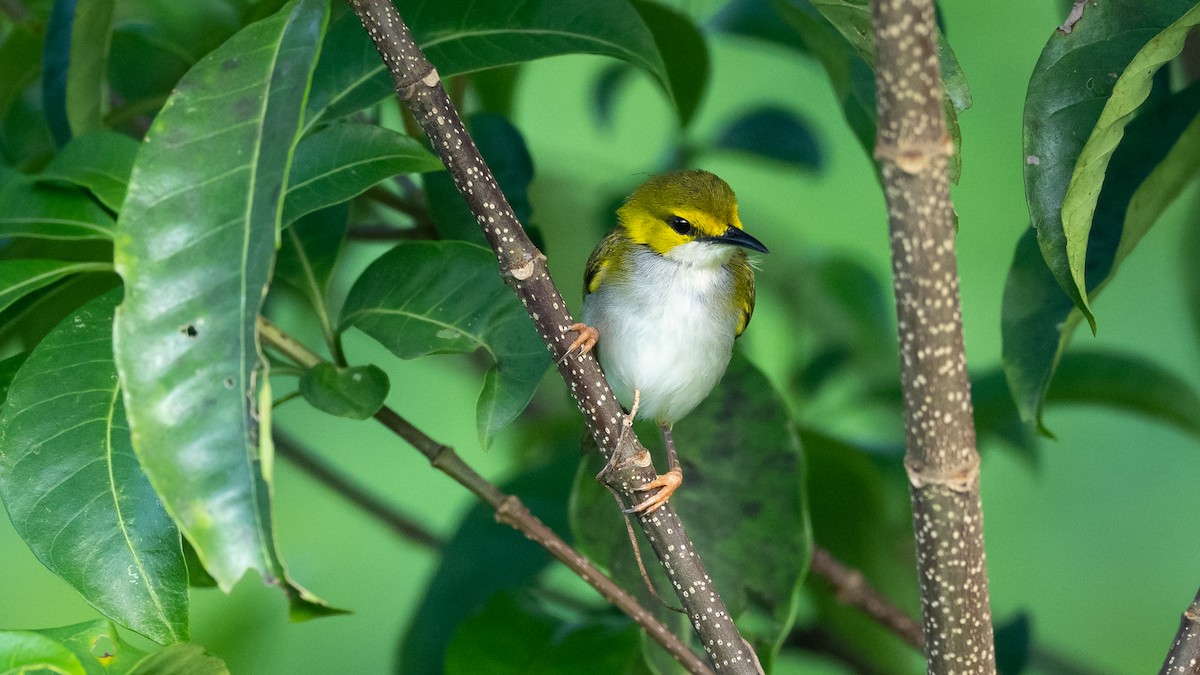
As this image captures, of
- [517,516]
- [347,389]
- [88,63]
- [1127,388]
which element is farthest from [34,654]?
[1127,388]

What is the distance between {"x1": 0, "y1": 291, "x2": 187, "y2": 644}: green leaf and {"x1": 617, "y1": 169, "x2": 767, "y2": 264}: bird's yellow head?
82cm

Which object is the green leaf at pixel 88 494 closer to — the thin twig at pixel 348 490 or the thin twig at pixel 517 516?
the thin twig at pixel 517 516

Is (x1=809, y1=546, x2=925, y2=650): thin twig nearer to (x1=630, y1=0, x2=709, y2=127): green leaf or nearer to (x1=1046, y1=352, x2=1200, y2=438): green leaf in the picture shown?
(x1=1046, y1=352, x2=1200, y2=438): green leaf

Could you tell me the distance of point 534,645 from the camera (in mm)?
1416

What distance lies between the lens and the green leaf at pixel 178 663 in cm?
93

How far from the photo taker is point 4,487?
1.02 m

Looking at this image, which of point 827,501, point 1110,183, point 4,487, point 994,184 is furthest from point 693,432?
point 994,184

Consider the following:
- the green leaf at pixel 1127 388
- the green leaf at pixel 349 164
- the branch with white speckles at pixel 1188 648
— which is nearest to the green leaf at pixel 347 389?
the green leaf at pixel 349 164

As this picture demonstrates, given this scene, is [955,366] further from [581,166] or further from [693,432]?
[581,166]

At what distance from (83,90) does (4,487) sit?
0.58 metres

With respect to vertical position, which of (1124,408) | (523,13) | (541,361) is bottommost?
(1124,408)

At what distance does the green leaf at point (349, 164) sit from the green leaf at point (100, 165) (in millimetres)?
209

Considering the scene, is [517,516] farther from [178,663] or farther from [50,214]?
[50,214]

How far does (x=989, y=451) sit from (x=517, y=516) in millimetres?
1945
